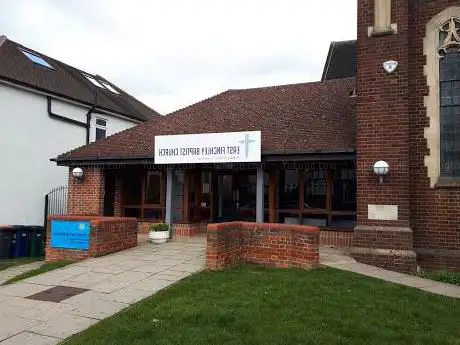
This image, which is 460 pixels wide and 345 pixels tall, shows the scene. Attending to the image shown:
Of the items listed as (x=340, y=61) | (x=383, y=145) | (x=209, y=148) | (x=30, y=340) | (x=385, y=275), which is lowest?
(x=30, y=340)

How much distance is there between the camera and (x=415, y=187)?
9.75 meters

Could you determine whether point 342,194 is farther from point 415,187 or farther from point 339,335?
point 339,335

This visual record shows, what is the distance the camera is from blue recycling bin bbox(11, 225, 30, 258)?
13070mm

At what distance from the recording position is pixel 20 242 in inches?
521

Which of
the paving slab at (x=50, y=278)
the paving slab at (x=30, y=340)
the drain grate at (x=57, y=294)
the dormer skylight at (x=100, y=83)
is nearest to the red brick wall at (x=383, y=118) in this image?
the drain grate at (x=57, y=294)

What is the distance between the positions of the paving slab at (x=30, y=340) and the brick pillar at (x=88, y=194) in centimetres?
858

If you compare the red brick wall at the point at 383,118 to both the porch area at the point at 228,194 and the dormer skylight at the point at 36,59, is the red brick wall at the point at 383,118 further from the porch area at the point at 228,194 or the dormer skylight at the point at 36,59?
the dormer skylight at the point at 36,59

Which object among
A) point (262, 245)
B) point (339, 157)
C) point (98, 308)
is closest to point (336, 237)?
point (339, 157)

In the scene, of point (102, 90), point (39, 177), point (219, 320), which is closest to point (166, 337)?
point (219, 320)

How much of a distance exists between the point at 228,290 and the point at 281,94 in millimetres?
10302

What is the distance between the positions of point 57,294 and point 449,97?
8.79 meters

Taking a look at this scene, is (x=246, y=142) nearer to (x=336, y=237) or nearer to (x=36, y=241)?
(x=336, y=237)

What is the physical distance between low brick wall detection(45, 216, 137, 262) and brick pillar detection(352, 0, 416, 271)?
5.30m

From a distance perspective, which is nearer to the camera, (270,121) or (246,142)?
(246,142)
